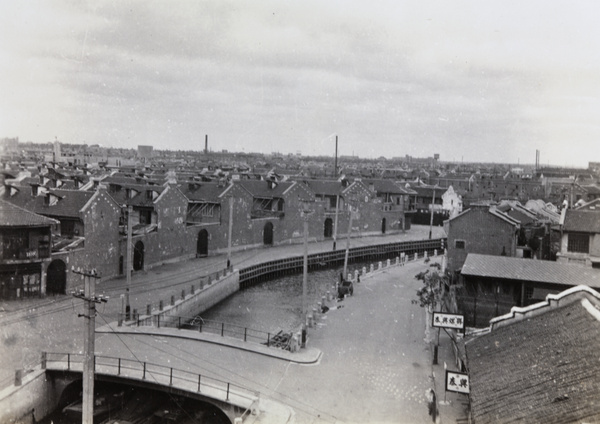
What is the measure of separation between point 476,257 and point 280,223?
3901 centimetres

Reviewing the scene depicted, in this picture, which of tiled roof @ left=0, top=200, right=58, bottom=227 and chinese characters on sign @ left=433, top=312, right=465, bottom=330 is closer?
chinese characters on sign @ left=433, top=312, right=465, bottom=330

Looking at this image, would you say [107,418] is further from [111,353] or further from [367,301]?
[367,301]

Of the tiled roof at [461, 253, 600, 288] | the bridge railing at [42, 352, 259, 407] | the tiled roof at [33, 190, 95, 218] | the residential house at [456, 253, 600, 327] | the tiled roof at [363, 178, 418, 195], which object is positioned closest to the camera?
the bridge railing at [42, 352, 259, 407]

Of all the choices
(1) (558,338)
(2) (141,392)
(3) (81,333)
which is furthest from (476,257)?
(3) (81,333)

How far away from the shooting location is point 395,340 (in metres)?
32.9

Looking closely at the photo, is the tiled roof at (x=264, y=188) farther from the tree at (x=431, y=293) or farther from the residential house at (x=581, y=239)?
the residential house at (x=581, y=239)

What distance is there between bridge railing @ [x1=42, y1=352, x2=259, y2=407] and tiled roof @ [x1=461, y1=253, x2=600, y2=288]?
636 inches

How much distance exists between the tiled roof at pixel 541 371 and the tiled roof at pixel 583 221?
72.0 ft

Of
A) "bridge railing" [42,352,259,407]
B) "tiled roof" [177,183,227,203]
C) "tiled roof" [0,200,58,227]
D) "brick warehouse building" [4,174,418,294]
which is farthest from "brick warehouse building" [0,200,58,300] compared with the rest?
"tiled roof" [177,183,227,203]

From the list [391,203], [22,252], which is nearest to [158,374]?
[22,252]

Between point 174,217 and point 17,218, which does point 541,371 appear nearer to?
point 17,218

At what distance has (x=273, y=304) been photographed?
47.9 m

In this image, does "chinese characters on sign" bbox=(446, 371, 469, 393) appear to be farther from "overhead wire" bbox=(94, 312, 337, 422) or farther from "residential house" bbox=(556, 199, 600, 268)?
"residential house" bbox=(556, 199, 600, 268)

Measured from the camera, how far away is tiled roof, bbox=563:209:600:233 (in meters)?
40.4
